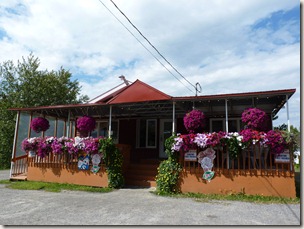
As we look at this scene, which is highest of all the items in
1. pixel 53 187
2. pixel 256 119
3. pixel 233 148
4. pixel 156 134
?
pixel 256 119

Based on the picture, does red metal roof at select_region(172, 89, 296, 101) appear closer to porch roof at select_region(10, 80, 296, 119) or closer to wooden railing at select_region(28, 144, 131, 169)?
porch roof at select_region(10, 80, 296, 119)

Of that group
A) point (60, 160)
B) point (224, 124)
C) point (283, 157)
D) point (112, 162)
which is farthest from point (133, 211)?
point (224, 124)

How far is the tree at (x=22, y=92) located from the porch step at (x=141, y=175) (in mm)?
12412

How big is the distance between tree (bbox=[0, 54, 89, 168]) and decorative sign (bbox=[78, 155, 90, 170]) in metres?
11.6

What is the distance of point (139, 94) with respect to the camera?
9844mm

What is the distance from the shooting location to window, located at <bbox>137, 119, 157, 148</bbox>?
1284 cm

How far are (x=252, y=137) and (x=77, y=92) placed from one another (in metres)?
20.1

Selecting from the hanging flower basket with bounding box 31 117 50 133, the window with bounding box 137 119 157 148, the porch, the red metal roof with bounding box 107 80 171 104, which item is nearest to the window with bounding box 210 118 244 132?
the window with bounding box 137 119 157 148

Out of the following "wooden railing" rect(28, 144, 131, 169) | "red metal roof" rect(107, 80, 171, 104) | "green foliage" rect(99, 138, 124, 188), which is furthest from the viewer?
"wooden railing" rect(28, 144, 131, 169)

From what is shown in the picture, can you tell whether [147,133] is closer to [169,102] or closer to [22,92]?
[169,102]

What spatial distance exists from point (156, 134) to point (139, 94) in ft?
11.5

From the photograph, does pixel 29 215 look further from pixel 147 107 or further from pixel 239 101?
pixel 239 101

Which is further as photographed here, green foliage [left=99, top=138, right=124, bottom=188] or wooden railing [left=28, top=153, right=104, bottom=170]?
wooden railing [left=28, top=153, right=104, bottom=170]

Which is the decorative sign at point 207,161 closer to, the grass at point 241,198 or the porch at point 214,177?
the porch at point 214,177
